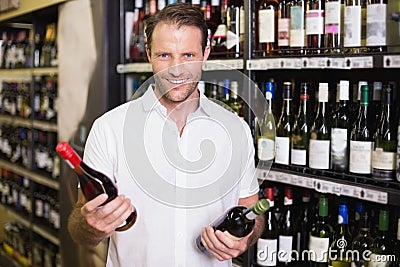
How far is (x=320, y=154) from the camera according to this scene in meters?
1.84

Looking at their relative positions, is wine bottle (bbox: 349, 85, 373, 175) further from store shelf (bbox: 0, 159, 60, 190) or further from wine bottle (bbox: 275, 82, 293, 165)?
store shelf (bbox: 0, 159, 60, 190)

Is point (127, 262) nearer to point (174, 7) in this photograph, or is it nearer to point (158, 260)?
point (158, 260)

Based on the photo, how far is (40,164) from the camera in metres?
3.57

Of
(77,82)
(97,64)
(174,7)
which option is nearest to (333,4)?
(174,7)

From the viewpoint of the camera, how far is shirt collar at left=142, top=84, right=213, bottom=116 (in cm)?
145

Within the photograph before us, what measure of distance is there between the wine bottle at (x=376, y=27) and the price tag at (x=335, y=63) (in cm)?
9

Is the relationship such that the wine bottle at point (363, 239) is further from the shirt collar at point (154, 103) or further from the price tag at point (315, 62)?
the shirt collar at point (154, 103)

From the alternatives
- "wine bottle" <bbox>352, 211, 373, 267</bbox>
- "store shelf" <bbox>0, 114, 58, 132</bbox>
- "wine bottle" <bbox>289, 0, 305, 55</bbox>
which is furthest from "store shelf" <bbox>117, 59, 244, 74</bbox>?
"store shelf" <bbox>0, 114, 58, 132</bbox>

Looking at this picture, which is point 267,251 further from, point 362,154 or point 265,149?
point 362,154

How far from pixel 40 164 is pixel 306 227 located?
2.02 m

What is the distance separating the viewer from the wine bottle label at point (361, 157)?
5.65ft

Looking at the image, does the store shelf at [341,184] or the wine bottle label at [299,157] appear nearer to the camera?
the store shelf at [341,184]

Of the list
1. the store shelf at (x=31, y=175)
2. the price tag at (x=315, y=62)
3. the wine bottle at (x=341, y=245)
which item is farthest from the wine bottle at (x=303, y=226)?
the store shelf at (x=31, y=175)

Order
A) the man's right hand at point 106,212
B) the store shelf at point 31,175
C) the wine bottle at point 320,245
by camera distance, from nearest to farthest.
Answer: the man's right hand at point 106,212 → the wine bottle at point 320,245 → the store shelf at point 31,175
